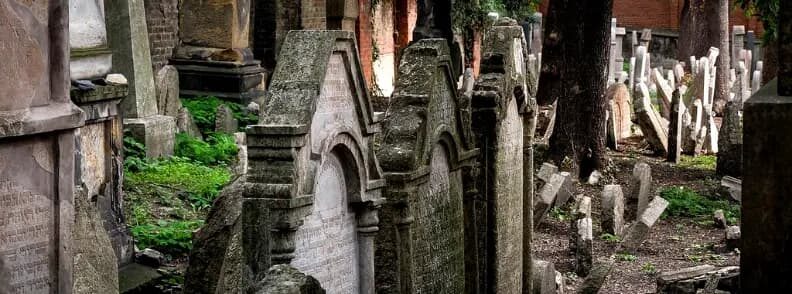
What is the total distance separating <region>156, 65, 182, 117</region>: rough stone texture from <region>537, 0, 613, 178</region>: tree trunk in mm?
4472

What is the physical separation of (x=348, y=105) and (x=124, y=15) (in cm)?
691

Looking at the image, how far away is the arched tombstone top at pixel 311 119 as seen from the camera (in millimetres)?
5898

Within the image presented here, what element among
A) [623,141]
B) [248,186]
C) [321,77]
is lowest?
[623,141]

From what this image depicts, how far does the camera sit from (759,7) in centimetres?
1241

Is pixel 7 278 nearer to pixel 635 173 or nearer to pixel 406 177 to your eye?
pixel 406 177

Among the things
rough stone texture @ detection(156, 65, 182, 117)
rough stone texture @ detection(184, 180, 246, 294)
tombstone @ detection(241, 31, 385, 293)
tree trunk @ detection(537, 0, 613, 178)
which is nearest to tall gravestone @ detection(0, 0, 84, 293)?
rough stone texture @ detection(184, 180, 246, 294)

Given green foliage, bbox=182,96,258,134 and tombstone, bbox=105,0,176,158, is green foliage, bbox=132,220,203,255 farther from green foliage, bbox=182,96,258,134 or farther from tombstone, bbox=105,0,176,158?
green foliage, bbox=182,96,258,134

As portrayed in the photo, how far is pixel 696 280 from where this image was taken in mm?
9258

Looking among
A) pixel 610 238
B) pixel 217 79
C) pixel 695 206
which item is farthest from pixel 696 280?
pixel 217 79

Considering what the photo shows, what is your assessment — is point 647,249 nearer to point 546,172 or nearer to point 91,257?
point 546,172

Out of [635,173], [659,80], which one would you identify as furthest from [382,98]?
[635,173]

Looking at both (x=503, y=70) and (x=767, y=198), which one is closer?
(x=767, y=198)

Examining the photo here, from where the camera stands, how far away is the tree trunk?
15.9 metres

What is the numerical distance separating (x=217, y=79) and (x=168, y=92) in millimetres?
2508
